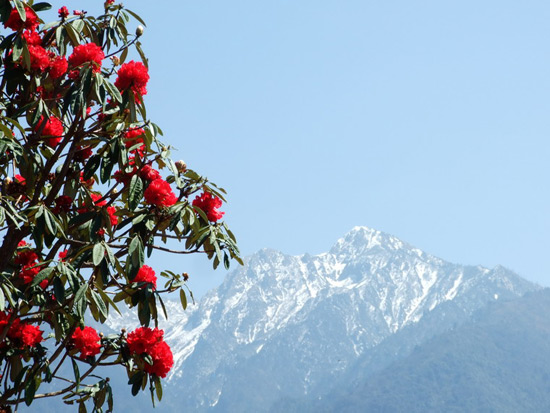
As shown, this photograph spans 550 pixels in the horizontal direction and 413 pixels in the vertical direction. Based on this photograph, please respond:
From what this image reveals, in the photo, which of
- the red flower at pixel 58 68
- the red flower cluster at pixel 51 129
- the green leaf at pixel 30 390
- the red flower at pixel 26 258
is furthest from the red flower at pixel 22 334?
the red flower at pixel 58 68

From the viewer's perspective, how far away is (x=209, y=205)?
24.8 feet

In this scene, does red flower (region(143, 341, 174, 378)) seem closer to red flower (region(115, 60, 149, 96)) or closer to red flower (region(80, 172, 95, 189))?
red flower (region(80, 172, 95, 189))

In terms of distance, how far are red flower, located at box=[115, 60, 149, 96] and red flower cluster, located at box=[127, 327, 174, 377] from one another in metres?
2.36

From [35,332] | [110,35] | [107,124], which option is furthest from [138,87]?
[35,332]

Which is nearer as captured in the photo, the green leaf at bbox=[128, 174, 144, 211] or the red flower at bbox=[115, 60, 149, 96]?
the green leaf at bbox=[128, 174, 144, 211]

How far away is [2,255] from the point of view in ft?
23.9

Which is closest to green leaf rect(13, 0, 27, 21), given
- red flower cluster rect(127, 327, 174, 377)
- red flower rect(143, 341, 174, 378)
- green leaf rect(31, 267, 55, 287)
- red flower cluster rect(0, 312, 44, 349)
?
green leaf rect(31, 267, 55, 287)

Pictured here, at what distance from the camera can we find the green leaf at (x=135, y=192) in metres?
6.99

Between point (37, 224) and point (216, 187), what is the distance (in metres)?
1.84

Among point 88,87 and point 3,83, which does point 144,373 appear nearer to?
point 88,87

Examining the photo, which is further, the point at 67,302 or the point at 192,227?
the point at 192,227

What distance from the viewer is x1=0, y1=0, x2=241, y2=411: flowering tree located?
682 cm

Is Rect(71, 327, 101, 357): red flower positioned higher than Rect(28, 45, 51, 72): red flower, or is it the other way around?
Rect(28, 45, 51, 72): red flower

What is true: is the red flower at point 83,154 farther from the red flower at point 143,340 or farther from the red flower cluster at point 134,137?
the red flower at point 143,340
